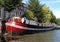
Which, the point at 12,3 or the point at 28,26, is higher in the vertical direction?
the point at 12,3

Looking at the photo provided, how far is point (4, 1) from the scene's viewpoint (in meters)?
40.6

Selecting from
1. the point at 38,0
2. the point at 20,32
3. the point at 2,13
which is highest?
the point at 38,0

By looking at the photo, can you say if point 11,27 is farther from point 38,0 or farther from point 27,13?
point 38,0

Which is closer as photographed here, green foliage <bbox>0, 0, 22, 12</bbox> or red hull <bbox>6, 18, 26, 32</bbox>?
red hull <bbox>6, 18, 26, 32</bbox>

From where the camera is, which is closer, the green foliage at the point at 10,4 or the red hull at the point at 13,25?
the red hull at the point at 13,25

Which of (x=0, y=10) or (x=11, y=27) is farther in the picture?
(x=0, y=10)

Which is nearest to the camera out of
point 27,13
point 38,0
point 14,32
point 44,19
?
point 14,32

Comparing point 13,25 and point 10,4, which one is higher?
point 10,4

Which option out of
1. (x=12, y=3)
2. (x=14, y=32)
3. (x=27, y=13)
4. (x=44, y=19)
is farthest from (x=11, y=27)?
(x=44, y=19)

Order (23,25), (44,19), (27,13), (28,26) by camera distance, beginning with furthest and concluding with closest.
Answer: (44,19), (27,13), (28,26), (23,25)

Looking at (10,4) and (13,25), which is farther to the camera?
(10,4)

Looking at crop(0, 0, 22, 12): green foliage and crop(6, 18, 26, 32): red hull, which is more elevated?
crop(0, 0, 22, 12): green foliage

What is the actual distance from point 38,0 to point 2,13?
1670cm

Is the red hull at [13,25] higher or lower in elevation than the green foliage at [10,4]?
lower
